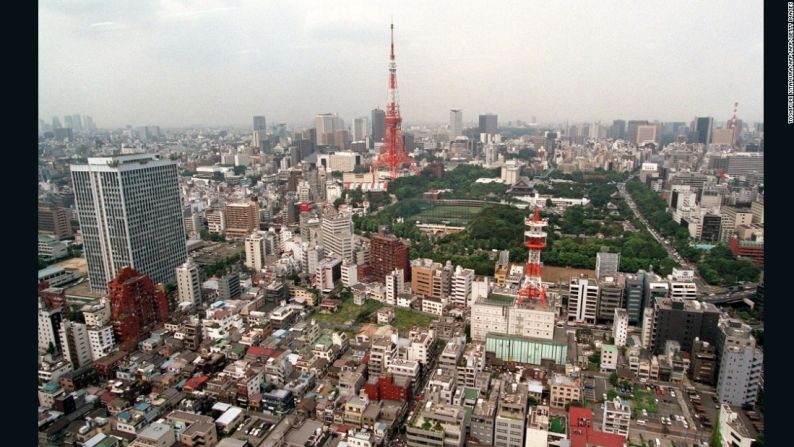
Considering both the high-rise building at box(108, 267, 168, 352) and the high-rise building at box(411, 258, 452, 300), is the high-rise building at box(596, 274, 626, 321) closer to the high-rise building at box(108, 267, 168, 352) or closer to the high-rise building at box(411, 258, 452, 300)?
the high-rise building at box(411, 258, 452, 300)

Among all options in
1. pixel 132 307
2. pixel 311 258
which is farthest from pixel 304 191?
pixel 132 307

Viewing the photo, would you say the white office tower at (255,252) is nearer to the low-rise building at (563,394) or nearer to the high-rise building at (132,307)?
the high-rise building at (132,307)

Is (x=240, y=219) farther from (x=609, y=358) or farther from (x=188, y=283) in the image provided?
(x=609, y=358)

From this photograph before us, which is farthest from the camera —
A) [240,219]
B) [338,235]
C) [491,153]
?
[491,153]

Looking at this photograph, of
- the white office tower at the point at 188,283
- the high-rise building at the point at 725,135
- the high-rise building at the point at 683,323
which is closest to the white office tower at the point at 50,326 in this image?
the white office tower at the point at 188,283

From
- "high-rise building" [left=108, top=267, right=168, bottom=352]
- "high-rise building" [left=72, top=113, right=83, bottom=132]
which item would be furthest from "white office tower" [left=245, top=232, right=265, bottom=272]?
"high-rise building" [left=72, top=113, right=83, bottom=132]

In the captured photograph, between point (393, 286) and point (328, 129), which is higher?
point (328, 129)
